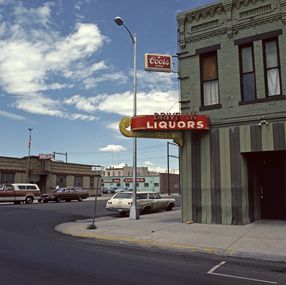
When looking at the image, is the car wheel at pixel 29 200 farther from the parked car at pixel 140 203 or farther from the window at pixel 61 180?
the parked car at pixel 140 203

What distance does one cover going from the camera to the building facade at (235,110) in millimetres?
14664

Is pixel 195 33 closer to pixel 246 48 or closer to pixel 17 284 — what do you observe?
pixel 246 48

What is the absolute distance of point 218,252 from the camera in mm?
9930

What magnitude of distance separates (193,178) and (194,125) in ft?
7.63

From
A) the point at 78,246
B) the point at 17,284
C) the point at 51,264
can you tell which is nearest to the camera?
the point at 17,284

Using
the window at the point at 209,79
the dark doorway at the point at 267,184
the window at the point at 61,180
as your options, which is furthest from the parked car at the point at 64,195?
the dark doorway at the point at 267,184

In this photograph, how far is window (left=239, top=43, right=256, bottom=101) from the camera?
15.2 metres

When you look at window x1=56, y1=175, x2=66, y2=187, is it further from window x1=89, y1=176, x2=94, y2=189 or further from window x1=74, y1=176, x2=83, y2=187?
window x1=89, y1=176, x2=94, y2=189

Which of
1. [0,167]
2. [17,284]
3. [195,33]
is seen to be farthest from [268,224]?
[0,167]

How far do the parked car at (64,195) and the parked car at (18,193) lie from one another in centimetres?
166

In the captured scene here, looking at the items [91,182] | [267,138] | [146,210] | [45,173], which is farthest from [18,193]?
[267,138]

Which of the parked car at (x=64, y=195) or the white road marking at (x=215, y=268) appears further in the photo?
the parked car at (x=64, y=195)

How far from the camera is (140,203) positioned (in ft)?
75.0

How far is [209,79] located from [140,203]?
9.69 metres
